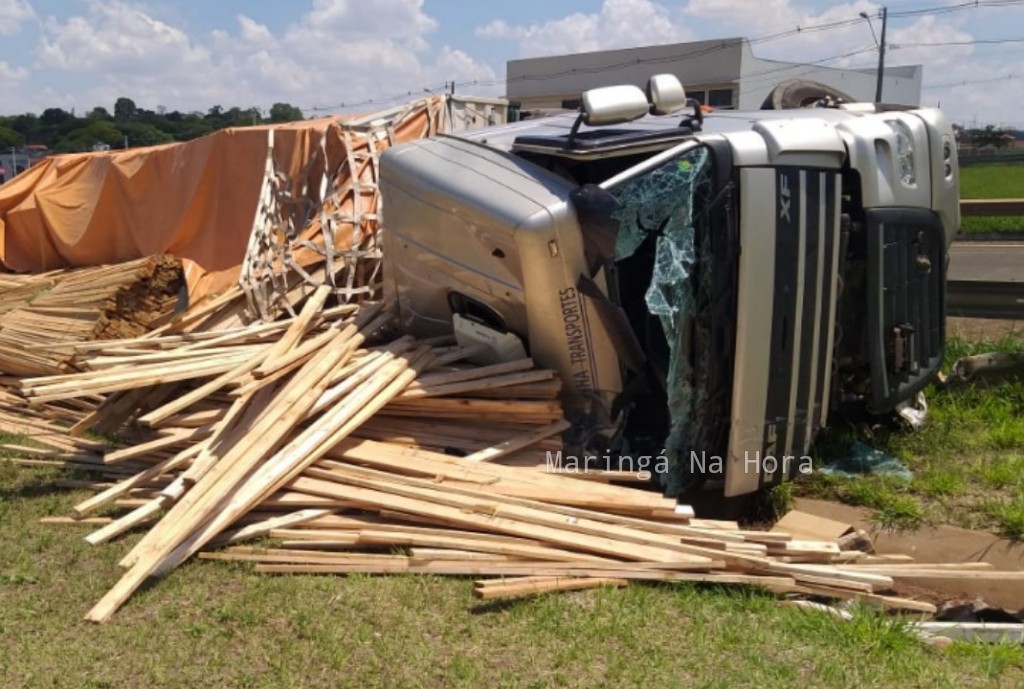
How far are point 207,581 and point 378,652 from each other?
1.00m

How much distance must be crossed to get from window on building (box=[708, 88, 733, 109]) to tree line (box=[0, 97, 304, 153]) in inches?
711

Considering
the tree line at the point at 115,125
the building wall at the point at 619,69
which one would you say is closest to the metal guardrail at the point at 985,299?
the tree line at the point at 115,125

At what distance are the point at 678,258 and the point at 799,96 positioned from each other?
279 cm

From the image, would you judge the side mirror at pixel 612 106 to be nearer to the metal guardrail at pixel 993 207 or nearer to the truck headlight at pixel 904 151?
A: the truck headlight at pixel 904 151

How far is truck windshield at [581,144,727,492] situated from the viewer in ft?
15.5

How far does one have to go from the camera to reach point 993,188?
1123 inches

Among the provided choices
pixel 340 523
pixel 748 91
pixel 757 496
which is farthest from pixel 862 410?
pixel 748 91

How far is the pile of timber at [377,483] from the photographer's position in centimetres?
403

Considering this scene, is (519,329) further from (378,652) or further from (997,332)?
(997,332)

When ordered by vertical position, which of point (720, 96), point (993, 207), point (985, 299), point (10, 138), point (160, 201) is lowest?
point (985, 299)

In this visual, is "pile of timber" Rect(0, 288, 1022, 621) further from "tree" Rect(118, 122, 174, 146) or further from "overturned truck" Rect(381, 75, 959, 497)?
"tree" Rect(118, 122, 174, 146)

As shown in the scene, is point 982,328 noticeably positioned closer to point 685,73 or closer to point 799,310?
point 799,310

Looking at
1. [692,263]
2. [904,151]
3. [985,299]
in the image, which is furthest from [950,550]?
[985,299]

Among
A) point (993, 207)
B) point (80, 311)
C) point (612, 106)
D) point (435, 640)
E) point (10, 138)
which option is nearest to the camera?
point (435, 640)
